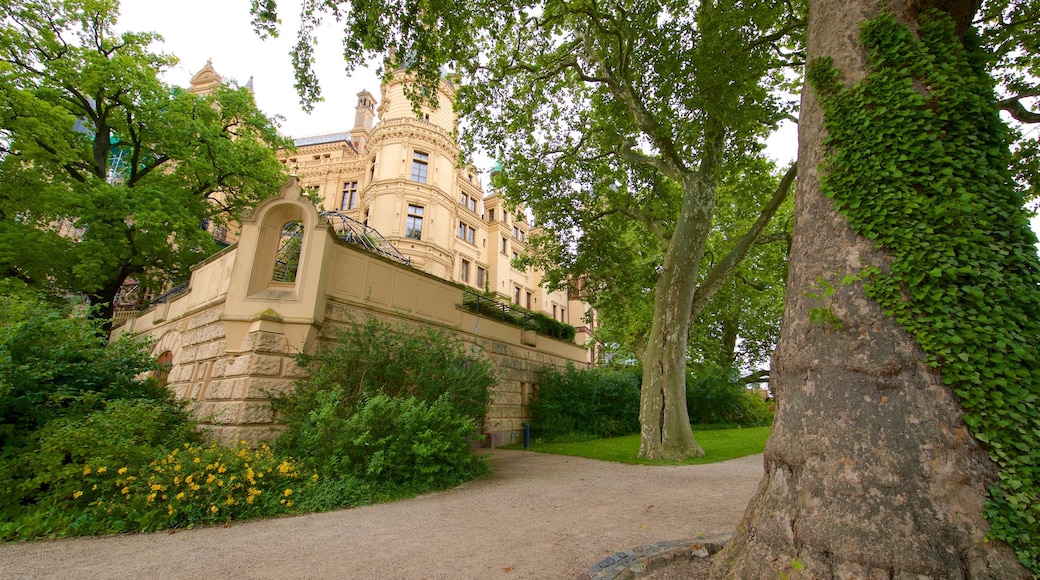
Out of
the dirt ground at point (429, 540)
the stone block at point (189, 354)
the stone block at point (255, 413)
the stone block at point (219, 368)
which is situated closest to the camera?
the dirt ground at point (429, 540)

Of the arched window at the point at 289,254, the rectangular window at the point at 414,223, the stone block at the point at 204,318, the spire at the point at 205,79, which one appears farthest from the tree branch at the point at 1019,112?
the spire at the point at 205,79

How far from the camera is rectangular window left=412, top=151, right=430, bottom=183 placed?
31.0m

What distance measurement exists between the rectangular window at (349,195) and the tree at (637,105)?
26007 mm

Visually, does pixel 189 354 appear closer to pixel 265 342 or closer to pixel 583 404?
pixel 265 342

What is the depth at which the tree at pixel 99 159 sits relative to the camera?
14602 mm

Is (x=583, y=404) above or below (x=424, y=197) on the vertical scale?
below

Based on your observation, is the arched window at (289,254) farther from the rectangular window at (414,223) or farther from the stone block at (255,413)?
the rectangular window at (414,223)

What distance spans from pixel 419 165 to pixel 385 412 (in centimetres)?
2661

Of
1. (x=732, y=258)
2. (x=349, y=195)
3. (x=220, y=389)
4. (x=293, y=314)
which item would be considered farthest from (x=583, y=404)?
(x=349, y=195)

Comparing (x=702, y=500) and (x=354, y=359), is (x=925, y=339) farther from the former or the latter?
(x=354, y=359)

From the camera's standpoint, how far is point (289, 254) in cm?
1120

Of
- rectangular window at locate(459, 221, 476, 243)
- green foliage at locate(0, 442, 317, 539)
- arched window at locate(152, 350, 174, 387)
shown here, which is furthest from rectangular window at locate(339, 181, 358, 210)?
green foliage at locate(0, 442, 317, 539)

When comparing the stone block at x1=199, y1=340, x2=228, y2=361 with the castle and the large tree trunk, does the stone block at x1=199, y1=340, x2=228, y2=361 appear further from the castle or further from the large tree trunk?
the large tree trunk

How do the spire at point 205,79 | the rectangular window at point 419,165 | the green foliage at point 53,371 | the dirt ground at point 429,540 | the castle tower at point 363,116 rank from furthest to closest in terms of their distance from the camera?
the castle tower at point 363,116, the spire at point 205,79, the rectangular window at point 419,165, the green foliage at point 53,371, the dirt ground at point 429,540
